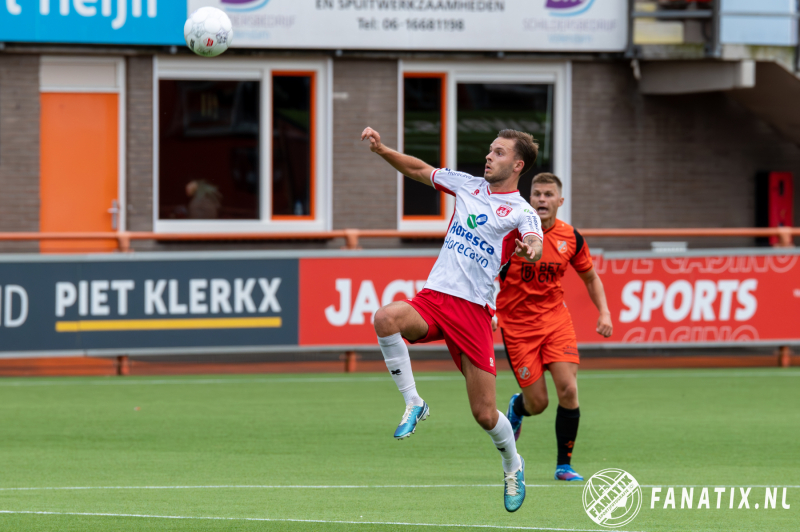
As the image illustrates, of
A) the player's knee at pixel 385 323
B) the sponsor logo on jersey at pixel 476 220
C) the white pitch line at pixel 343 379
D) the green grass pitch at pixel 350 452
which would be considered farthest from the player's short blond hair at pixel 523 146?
the white pitch line at pixel 343 379

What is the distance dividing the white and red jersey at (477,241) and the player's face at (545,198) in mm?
1318

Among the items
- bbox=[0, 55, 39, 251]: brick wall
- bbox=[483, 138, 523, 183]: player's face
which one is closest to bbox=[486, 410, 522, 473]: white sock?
bbox=[483, 138, 523, 183]: player's face

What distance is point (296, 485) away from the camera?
7.84 meters

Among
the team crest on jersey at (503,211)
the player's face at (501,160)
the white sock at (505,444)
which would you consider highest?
the player's face at (501,160)

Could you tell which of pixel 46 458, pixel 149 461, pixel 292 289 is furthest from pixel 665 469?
pixel 292 289

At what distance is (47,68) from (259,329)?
5.35 meters

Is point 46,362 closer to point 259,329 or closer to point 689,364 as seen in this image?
point 259,329

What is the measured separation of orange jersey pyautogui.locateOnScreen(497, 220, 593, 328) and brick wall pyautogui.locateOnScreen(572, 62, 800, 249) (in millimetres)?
9009

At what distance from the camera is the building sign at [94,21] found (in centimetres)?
1548

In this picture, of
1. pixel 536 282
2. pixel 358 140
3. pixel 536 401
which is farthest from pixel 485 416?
pixel 358 140

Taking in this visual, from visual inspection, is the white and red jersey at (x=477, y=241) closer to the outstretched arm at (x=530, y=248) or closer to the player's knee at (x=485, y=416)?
the outstretched arm at (x=530, y=248)

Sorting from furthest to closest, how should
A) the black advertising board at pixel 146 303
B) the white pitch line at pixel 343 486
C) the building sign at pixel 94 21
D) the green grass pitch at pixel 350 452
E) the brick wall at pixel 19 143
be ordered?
the brick wall at pixel 19 143
the building sign at pixel 94 21
the black advertising board at pixel 146 303
the white pitch line at pixel 343 486
the green grass pitch at pixel 350 452

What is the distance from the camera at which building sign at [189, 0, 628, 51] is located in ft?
52.7

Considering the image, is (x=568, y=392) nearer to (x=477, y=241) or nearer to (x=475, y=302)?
(x=475, y=302)
